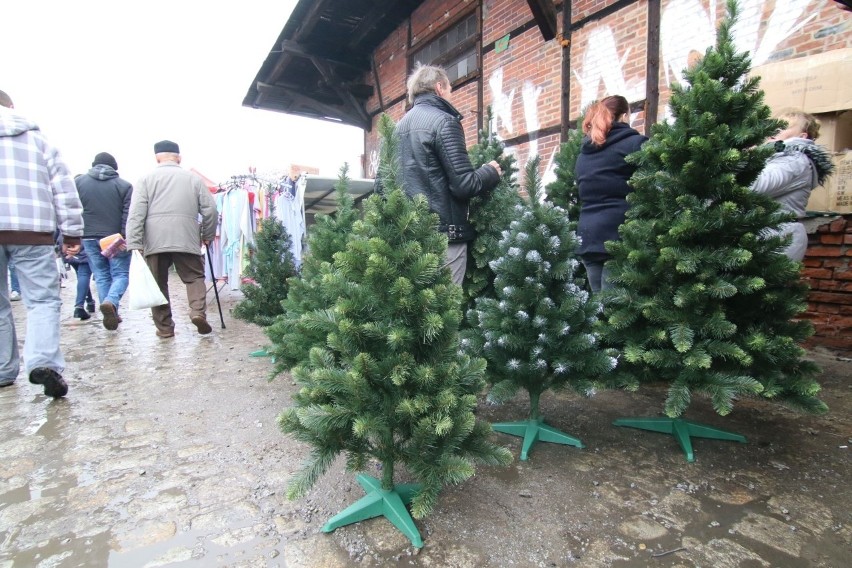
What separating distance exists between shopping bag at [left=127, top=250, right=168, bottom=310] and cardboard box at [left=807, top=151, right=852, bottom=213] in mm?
5795

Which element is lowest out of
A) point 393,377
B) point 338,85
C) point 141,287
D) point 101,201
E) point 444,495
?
Answer: point 444,495

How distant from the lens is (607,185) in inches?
113

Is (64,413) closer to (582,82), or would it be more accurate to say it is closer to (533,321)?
(533,321)

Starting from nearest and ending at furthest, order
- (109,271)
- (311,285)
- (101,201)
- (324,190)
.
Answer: (311,285) → (101,201) → (109,271) → (324,190)

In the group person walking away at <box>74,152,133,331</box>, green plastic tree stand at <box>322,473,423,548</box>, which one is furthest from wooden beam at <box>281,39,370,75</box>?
green plastic tree stand at <box>322,473,423,548</box>

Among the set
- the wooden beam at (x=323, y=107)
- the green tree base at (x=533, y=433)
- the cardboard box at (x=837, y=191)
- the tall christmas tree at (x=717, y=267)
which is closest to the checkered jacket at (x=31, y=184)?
the green tree base at (x=533, y=433)

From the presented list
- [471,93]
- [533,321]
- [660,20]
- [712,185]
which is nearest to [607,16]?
[660,20]

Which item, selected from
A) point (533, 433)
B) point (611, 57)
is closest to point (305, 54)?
point (611, 57)

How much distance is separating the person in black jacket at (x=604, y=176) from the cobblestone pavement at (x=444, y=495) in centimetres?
109

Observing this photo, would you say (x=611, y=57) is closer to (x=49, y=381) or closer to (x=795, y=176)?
(x=795, y=176)

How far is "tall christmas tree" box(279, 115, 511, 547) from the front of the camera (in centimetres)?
172

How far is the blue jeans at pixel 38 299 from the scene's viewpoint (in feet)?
10.6

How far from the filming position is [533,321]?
2.43 metres

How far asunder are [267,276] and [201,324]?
1133mm
